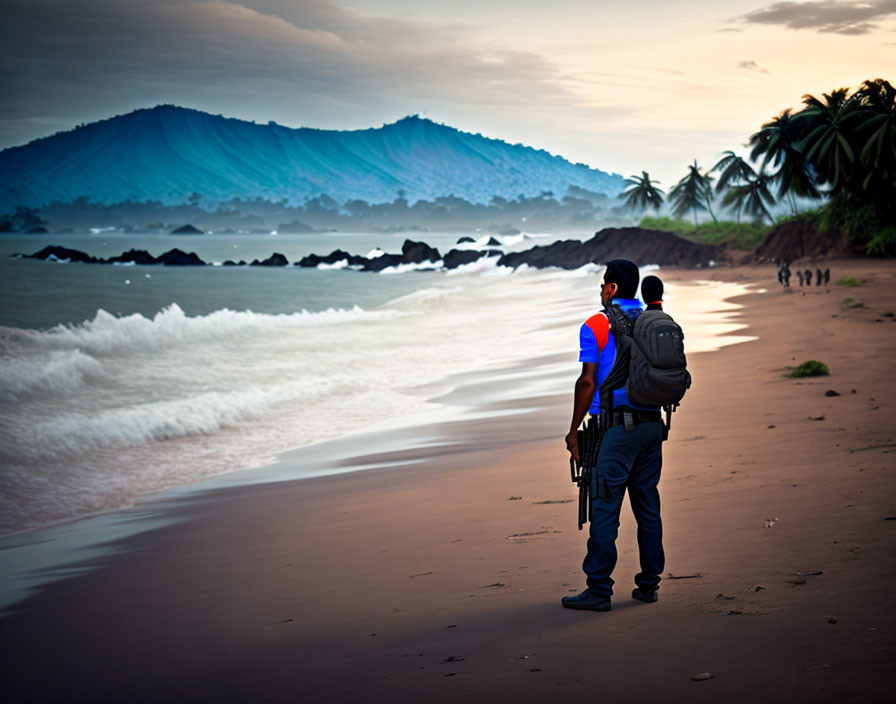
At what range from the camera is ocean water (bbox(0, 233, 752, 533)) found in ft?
39.0

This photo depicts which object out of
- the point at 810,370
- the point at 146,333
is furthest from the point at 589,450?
the point at 146,333


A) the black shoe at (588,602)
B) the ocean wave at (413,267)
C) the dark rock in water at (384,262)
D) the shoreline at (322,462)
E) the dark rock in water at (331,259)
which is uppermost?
the dark rock in water at (331,259)

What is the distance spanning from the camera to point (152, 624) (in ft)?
17.0

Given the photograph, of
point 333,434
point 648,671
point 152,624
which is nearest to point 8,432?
point 333,434

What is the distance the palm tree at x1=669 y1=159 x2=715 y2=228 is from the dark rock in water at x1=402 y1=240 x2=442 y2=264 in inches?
1142

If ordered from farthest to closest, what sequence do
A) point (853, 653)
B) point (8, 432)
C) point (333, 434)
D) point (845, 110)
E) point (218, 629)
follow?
point (845, 110)
point (8, 432)
point (333, 434)
point (218, 629)
point (853, 653)

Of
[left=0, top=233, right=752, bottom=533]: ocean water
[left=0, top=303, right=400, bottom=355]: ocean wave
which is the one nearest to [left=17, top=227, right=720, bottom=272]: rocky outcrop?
[left=0, top=233, right=752, bottom=533]: ocean water

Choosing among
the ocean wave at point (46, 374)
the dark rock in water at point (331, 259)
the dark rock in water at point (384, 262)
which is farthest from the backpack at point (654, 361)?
the dark rock in water at point (331, 259)

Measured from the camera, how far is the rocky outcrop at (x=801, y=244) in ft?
159

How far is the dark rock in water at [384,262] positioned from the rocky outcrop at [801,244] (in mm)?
46605

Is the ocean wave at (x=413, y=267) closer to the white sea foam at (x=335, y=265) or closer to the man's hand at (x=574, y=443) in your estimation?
the white sea foam at (x=335, y=265)

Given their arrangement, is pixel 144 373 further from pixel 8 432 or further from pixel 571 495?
pixel 571 495

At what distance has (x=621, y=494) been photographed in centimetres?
429

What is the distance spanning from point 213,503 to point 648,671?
21.7 feet
